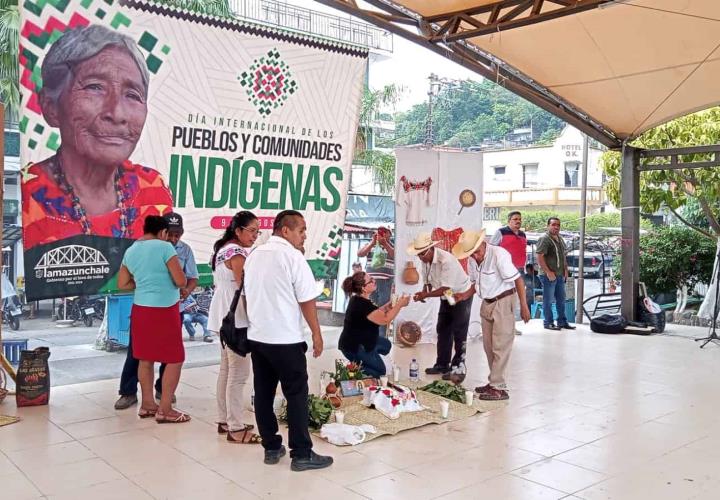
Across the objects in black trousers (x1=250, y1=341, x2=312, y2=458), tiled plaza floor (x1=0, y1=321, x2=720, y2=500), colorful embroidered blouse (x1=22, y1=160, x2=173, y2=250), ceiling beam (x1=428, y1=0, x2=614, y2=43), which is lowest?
tiled plaza floor (x1=0, y1=321, x2=720, y2=500)

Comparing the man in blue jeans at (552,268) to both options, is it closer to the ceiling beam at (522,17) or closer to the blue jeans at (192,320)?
the ceiling beam at (522,17)

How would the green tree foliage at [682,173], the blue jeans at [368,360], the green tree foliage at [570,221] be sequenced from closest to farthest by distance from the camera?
the blue jeans at [368,360] → the green tree foliage at [682,173] → the green tree foliage at [570,221]

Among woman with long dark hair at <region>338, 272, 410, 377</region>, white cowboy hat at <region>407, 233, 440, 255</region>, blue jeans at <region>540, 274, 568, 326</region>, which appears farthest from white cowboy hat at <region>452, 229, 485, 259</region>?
blue jeans at <region>540, 274, 568, 326</region>

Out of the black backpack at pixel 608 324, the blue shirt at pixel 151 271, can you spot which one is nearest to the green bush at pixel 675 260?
the black backpack at pixel 608 324

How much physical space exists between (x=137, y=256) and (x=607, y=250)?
11735 mm

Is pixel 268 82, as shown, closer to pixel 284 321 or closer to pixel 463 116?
pixel 284 321

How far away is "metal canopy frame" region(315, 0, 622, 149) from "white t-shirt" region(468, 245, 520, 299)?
2.33 meters

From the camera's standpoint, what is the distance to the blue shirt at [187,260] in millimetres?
5328

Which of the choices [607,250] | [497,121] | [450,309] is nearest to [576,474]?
[450,309]

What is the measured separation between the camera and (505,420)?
4.73 metres

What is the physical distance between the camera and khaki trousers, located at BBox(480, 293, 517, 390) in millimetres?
5211

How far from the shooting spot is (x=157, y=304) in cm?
449

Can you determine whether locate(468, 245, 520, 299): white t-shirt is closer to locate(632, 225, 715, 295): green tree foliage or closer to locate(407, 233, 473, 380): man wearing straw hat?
locate(407, 233, 473, 380): man wearing straw hat

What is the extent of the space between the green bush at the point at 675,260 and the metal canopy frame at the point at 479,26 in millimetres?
2694
